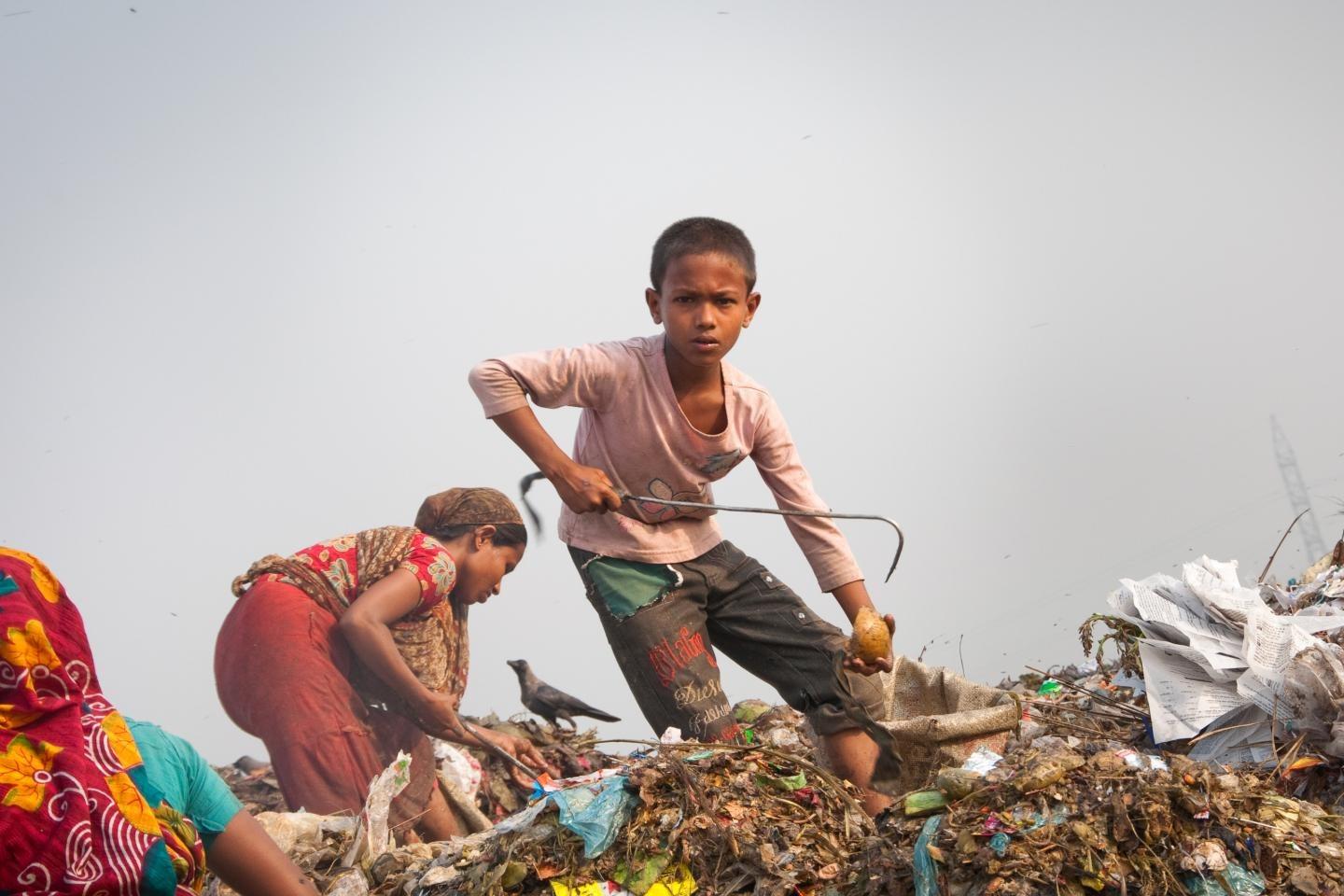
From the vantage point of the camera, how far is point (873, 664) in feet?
9.63

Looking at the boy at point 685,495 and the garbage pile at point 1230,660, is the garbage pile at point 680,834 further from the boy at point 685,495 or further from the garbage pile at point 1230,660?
the garbage pile at point 1230,660

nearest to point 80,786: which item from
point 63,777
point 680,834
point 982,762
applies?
point 63,777

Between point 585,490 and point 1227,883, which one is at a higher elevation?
point 585,490

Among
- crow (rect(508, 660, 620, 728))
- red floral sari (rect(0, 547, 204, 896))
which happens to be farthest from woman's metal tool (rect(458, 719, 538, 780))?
red floral sari (rect(0, 547, 204, 896))

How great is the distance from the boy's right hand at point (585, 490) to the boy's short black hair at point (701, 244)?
0.58 metres

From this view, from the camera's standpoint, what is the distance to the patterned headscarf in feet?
16.4

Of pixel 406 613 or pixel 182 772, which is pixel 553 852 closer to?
pixel 182 772

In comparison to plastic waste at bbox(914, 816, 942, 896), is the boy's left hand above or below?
above

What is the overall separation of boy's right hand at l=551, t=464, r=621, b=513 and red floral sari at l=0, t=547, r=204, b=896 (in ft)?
4.02

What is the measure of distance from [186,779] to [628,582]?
1.31m

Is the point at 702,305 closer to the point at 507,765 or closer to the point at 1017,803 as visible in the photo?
the point at 1017,803

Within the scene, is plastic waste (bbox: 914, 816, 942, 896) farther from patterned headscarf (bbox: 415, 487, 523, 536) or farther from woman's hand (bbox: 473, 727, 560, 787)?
patterned headscarf (bbox: 415, 487, 523, 536)

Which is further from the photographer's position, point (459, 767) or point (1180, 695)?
point (459, 767)

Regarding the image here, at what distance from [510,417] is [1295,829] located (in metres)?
1.88
